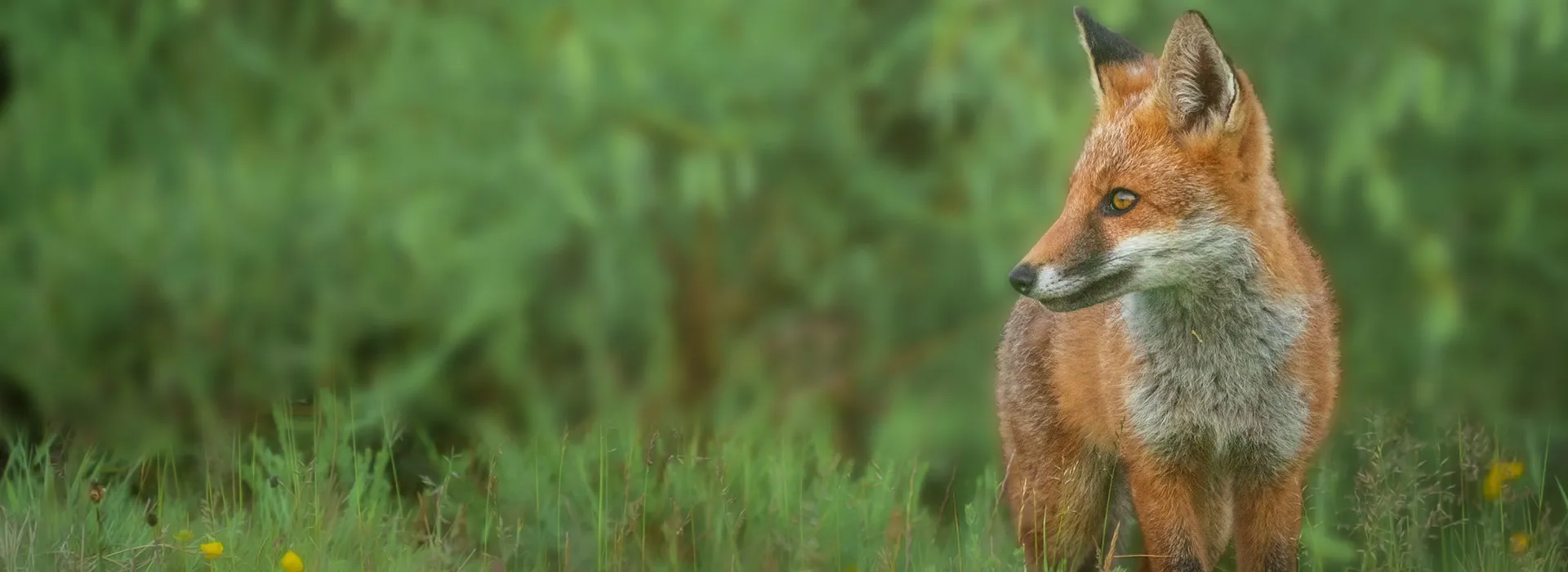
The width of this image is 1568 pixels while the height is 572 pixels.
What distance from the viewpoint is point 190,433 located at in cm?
673

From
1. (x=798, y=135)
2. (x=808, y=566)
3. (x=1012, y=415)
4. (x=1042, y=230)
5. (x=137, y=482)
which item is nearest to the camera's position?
(x=808, y=566)

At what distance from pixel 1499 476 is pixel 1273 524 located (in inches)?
43.3

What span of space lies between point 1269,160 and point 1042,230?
8.31 ft

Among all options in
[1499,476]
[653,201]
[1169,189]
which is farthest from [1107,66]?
[653,201]

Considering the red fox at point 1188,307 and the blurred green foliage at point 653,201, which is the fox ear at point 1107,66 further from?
the blurred green foliage at point 653,201

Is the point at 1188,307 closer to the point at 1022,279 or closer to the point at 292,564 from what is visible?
the point at 1022,279

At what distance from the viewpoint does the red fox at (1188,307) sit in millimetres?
3252

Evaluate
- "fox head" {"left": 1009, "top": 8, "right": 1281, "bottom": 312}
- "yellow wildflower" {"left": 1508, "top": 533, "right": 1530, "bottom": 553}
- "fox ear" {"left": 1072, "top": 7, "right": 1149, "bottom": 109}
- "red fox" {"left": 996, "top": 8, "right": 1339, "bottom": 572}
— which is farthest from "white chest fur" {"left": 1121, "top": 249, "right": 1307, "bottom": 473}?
"yellow wildflower" {"left": 1508, "top": 533, "right": 1530, "bottom": 553}

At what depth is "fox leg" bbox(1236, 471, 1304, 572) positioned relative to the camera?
348cm

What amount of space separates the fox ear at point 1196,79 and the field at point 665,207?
2.23 m

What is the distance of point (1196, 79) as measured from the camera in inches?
130

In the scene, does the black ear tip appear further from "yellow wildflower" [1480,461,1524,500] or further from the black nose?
"yellow wildflower" [1480,461,1524,500]

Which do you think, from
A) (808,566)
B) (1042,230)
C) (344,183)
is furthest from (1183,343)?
(344,183)

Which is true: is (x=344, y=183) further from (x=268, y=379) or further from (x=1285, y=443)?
(x=1285, y=443)
